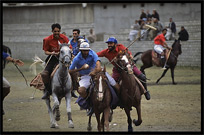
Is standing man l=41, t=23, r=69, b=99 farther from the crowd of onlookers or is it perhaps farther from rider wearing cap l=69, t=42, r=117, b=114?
the crowd of onlookers

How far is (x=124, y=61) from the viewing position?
36.8ft

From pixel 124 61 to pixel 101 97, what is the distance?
1.16 metres

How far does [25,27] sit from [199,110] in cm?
3228

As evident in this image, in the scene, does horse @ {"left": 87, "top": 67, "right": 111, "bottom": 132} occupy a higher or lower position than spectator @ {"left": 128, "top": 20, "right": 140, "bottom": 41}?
lower

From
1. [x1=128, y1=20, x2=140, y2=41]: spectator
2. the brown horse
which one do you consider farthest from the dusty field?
[x1=128, y1=20, x2=140, y2=41]: spectator

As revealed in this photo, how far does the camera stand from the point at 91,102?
11445 mm

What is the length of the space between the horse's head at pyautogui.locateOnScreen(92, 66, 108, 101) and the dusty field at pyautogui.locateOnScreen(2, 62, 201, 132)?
1.55 m

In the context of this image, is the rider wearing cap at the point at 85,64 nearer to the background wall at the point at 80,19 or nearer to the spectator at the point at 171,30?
the spectator at the point at 171,30

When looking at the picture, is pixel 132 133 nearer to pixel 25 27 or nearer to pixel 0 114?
pixel 0 114

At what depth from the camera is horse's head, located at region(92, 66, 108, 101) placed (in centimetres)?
1061

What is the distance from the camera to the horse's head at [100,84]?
10.6 m

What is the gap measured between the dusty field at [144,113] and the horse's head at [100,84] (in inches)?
61.0

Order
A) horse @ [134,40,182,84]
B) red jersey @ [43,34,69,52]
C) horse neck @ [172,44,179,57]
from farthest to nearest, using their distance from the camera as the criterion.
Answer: horse neck @ [172,44,179,57]
horse @ [134,40,182,84]
red jersey @ [43,34,69,52]

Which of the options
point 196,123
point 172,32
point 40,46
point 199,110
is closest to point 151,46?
point 172,32
